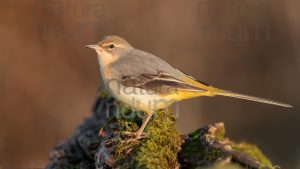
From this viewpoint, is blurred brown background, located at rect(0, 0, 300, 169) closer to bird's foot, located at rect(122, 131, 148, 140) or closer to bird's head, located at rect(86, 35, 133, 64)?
bird's head, located at rect(86, 35, 133, 64)

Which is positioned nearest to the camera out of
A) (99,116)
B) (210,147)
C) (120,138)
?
(210,147)

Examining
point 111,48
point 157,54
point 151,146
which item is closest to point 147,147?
point 151,146

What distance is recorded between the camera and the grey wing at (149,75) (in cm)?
738

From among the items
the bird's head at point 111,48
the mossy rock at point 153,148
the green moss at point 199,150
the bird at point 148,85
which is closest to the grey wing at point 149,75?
the bird at point 148,85

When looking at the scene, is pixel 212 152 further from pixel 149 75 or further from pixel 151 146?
pixel 149 75

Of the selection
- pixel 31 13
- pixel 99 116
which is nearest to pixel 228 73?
pixel 31 13

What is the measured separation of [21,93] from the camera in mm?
15102

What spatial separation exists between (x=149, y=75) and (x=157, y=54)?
26.7ft

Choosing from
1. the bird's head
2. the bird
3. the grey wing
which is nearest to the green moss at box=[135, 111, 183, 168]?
the bird

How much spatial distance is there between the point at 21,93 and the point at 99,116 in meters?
6.35

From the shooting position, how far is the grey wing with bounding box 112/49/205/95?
24.2 ft

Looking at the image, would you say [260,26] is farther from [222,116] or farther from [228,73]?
[222,116]

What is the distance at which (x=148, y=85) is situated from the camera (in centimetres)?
746

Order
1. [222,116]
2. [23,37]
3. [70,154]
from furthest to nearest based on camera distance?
[222,116]
[23,37]
[70,154]
